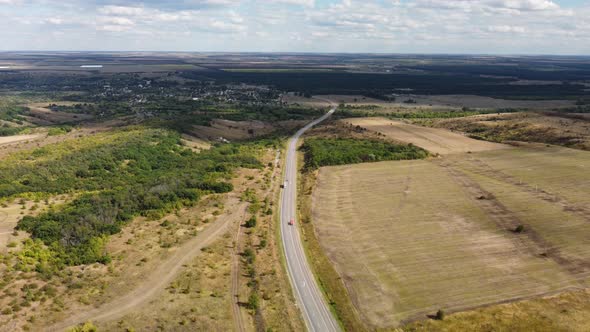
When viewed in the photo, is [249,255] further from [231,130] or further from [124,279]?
[231,130]

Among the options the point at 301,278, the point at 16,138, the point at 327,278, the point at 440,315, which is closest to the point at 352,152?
the point at 327,278

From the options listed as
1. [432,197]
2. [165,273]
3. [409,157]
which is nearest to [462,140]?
[409,157]

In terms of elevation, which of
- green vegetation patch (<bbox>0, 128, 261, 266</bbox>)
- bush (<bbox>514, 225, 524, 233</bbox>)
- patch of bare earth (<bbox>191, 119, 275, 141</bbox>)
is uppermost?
patch of bare earth (<bbox>191, 119, 275, 141</bbox>)

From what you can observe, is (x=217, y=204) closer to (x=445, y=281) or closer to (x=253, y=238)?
(x=253, y=238)

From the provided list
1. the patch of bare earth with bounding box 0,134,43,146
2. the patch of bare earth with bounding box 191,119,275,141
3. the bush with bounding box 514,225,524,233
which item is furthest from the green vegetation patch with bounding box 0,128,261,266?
the bush with bounding box 514,225,524,233

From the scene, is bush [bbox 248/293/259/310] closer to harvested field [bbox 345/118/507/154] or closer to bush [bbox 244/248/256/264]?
bush [bbox 244/248/256/264]
